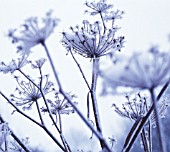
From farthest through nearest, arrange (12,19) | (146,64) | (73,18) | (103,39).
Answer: (12,19) → (73,18) → (103,39) → (146,64)

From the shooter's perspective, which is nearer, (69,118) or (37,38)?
(37,38)

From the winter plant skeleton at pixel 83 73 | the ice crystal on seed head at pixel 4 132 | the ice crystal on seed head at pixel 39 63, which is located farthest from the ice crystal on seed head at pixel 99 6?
the ice crystal on seed head at pixel 4 132

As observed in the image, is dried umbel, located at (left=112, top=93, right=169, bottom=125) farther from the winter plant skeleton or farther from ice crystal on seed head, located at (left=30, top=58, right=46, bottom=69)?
ice crystal on seed head, located at (left=30, top=58, right=46, bottom=69)

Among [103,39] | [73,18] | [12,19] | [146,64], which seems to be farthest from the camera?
[12,19]

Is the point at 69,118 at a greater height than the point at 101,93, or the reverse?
the point at 101,93

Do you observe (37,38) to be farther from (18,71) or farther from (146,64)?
(18,71)

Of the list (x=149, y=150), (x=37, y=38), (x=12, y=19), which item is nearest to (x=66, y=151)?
(x=149, y=150)

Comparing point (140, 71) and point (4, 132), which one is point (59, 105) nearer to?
point (4, 132)

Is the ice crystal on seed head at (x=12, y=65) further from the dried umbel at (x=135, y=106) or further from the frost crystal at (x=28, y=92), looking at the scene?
the dried umbel at (x=135, y=106)

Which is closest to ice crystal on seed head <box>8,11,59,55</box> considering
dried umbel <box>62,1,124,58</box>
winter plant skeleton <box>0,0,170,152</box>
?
winter plant skeleton <box>0,0,170,152</box>
